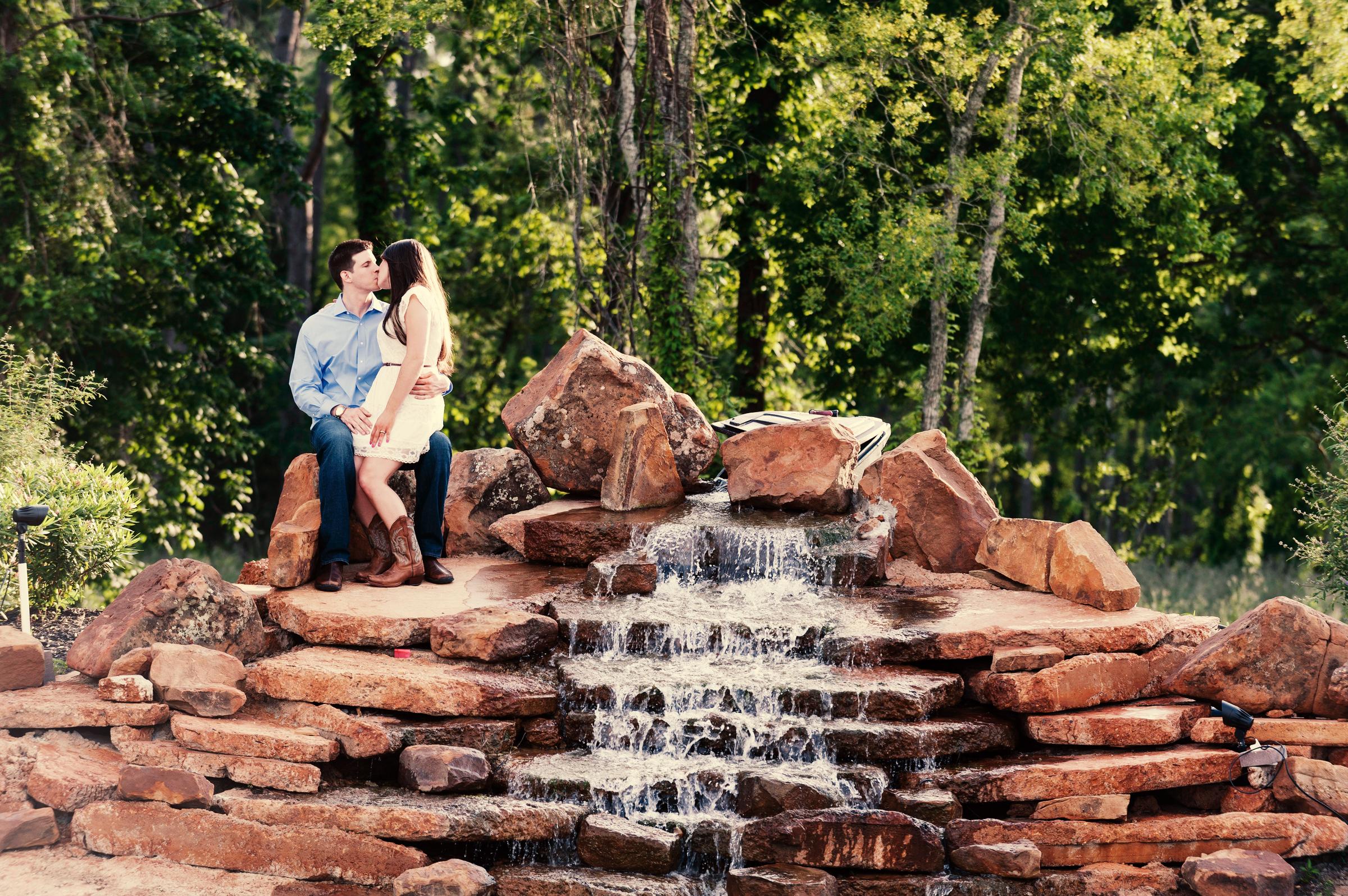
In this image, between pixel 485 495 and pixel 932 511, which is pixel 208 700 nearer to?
pixel 485 495

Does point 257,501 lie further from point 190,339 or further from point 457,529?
point 457,529

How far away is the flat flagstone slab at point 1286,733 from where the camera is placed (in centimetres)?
662

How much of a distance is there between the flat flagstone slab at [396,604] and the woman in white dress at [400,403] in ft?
0.74

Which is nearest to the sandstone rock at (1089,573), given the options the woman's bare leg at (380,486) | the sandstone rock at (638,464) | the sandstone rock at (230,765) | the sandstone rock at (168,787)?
the sandstone rock at (638,464)

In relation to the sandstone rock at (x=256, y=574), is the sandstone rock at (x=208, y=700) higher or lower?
lower

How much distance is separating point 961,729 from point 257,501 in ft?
57.5

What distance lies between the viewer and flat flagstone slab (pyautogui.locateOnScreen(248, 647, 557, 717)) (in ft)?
21.7

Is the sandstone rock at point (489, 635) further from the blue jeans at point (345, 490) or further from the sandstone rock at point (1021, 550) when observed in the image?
the sandstone rock at point (1021, 550)

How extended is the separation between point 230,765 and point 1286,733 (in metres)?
5.48

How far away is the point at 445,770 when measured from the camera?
6242mm

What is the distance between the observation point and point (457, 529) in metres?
9.05

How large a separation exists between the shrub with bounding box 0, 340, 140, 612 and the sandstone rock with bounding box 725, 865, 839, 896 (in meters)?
5.67

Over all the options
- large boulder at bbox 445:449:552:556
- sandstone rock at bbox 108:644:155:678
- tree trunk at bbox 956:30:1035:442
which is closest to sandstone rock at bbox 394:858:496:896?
sandstone rock at bbox 108:644:155:678

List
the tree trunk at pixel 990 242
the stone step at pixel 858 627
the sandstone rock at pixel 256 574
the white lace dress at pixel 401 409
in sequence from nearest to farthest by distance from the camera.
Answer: the stone step at pixel 858 627 → the white lace dress at pixel 401 409 → the sandstone rock at pixel 256 574 → the tree trunk at pixel 990 242
